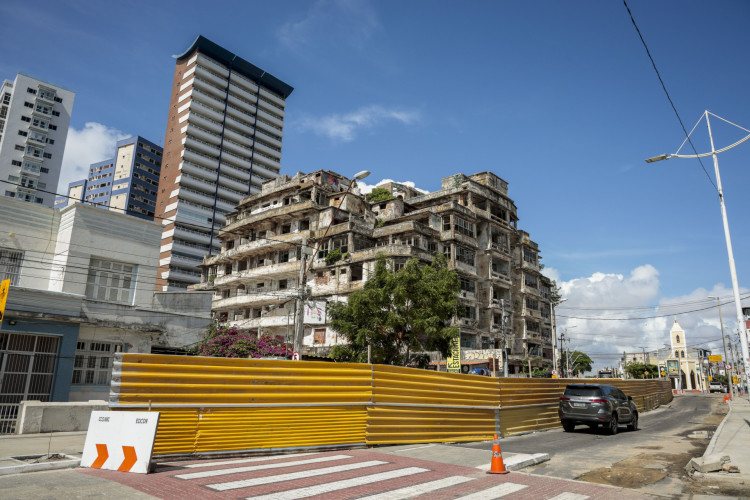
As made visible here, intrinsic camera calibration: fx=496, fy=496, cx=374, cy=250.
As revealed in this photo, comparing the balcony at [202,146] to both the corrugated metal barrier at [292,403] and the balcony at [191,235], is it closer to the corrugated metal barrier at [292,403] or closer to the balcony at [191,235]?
the balcony at [191,235]

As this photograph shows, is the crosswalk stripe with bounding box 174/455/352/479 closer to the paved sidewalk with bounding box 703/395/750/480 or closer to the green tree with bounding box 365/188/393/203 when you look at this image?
the paved sidewalk with bounding box 703/395/750/480

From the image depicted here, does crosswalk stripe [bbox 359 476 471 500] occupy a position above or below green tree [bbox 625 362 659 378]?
below

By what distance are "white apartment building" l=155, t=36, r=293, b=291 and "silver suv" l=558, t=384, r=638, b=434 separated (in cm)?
7270

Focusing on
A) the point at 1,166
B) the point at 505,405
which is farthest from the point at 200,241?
the point at 505,405

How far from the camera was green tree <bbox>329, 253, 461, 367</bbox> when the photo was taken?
26.2m

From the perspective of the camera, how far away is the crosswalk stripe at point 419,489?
674cm

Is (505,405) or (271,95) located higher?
(271,95)

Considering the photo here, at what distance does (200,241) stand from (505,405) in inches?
3127

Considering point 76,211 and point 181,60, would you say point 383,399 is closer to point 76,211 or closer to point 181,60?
point 76,211

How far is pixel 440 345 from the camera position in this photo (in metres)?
26.9

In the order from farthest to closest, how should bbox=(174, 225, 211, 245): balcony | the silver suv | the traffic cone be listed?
bbox=(174, 225, 211, 245): balcony
the silver suv
the traffic cone

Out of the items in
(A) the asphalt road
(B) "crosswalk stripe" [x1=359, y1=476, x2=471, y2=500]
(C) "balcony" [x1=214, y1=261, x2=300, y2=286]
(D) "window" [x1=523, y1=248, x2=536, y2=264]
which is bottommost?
(A) the asphalt road

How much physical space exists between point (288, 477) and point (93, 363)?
1646cm

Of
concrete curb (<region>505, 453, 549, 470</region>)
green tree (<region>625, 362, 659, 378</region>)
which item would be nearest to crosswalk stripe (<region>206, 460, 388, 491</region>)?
concrete curb (<region>505, 453, 549, 470</region>)
